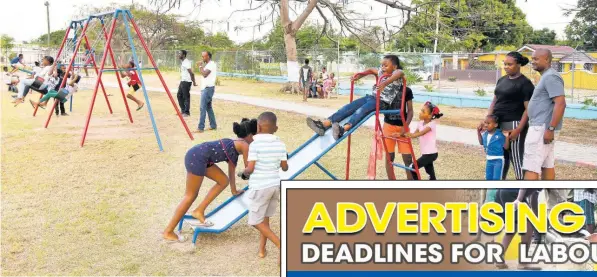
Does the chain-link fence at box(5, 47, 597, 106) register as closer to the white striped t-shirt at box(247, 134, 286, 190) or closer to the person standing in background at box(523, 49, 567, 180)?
the person standing in background at box(523, 49, 567, 180)

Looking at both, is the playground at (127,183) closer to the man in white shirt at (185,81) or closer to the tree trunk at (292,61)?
the man in white shirt at (185,81)

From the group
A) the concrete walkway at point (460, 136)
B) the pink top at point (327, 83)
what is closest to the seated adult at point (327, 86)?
the pink top at point (327, 83)

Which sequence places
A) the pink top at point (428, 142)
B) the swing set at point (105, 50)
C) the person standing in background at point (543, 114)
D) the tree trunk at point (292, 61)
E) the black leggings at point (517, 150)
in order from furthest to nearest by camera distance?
the tree trunk at point (292, 61) < the swing set at point (105, 50) < the pink top at point (428, 142) < the black leggings at point (517, 150) < the person standing in background at point (543, 114)

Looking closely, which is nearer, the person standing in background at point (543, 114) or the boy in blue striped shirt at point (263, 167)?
the boy in blue striped shirt at point (263, 167)

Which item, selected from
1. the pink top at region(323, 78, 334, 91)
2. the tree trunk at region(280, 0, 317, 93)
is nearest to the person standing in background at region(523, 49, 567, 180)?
the pink top at region(323, 78, 334, 91)

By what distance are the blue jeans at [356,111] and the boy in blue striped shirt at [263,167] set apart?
145 cm

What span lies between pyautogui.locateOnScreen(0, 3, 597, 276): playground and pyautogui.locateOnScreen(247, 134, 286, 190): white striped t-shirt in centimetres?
65

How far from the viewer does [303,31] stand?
44250 mm

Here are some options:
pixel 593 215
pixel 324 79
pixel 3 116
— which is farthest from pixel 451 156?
pixel 324 79

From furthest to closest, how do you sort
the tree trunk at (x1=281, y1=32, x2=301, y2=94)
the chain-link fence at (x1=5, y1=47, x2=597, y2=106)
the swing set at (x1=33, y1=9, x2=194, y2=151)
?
the tree trunk at (x1=281, y1=32, x2=301, y2=94)
the chain-link fence at (x1=5, y1=47, x2=597, y2=106)
the swing set at (x1=33, y1=9, x2=194, y2=151)

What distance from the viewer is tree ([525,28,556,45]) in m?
49.4

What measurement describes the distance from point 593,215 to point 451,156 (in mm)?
4763

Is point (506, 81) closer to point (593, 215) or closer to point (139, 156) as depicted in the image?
point (593, 215)

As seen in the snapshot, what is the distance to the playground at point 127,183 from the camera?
4.40 m
